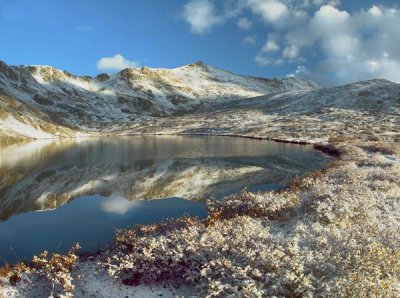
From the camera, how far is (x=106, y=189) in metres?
35.2

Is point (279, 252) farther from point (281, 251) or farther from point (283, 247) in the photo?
point (283, 247)

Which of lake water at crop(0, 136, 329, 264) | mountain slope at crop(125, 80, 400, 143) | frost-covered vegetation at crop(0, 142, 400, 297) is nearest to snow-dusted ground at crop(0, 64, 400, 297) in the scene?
frost-covered vegetation at crop(0, 142, 400, 297)

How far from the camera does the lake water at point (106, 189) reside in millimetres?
21750

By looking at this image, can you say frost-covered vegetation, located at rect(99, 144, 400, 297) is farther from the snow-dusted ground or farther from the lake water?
the lake water

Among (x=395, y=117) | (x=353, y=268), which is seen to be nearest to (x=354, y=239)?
(x=353, y=268)

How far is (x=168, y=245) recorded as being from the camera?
14.9 m

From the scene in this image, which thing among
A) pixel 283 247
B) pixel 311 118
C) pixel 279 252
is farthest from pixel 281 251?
pixel 311 118

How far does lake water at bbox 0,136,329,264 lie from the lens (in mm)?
21750

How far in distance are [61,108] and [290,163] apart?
14139 cm

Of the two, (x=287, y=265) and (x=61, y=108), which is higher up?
(x=61, y=108)

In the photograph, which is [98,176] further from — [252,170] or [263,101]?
[263,101]

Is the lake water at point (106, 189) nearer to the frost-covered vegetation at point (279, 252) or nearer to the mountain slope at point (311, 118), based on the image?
the frost-covered vegetation at point (279, 252)

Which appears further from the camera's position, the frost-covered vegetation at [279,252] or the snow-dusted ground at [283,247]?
the snow-dusted ground at [283,247]

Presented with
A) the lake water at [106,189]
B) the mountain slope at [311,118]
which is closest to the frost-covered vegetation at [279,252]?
the lake water at [106,189]
